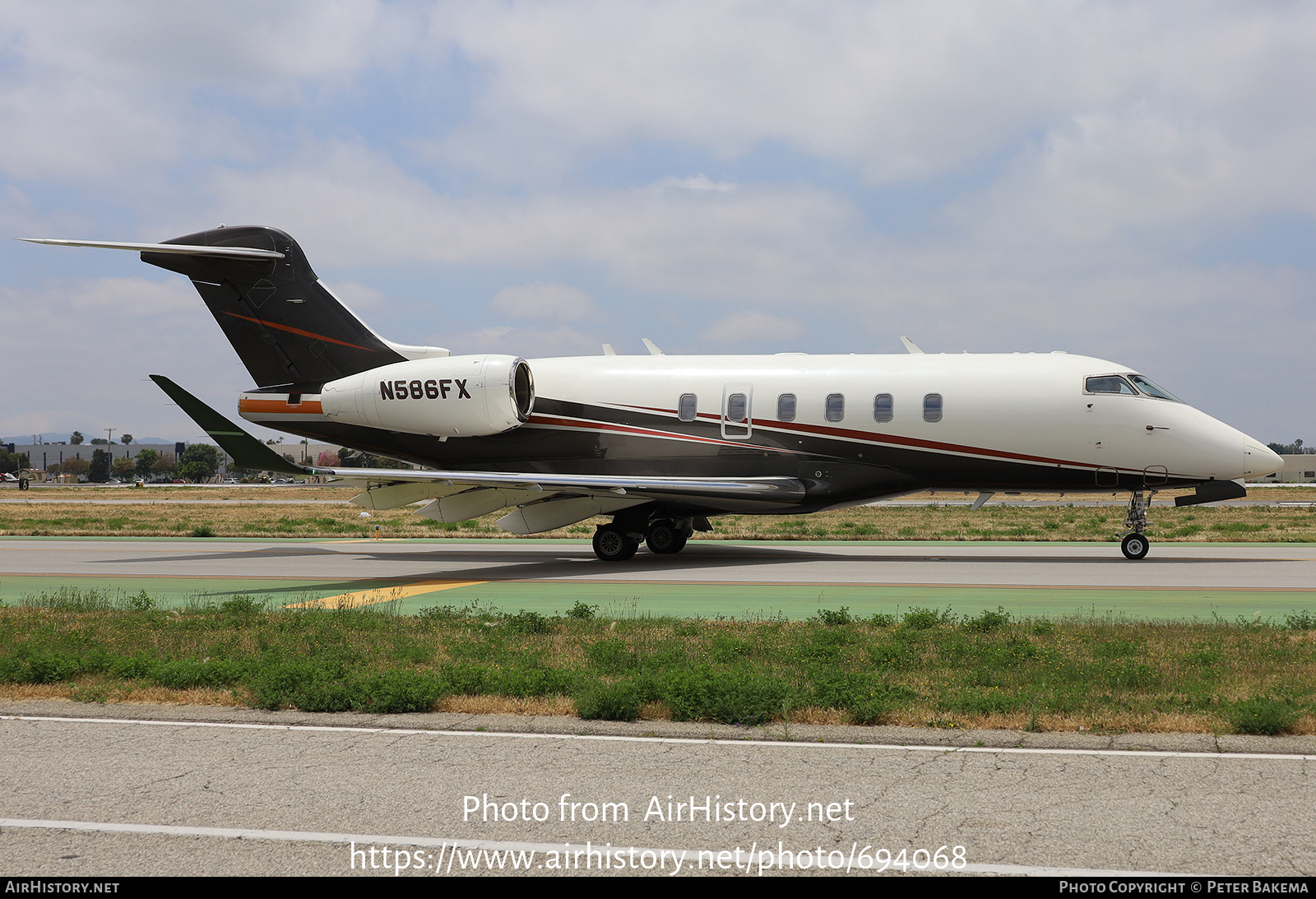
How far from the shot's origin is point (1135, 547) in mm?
19688

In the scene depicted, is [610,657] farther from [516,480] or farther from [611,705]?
[516,480]

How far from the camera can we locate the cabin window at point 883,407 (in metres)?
19.8

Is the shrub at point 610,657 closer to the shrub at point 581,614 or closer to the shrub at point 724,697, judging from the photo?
the shrub at point 724,697

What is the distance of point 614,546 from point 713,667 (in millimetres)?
12041

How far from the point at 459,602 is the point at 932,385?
33.7ft

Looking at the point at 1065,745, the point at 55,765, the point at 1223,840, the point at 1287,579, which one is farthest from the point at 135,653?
the point at 1287,579

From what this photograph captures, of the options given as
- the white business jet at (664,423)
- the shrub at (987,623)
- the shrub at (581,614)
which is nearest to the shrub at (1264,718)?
the shrub at (987,623)

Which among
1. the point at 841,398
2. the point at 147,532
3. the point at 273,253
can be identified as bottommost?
the point at 147,532

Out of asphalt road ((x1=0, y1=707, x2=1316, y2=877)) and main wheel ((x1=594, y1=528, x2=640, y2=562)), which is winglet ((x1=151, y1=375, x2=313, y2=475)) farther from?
asphalt road ((x1=0, y1=707, x2=1316, y2=877))

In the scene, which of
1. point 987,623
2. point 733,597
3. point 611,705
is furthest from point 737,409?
point 611,705

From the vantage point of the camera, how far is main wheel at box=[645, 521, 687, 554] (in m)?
21.9

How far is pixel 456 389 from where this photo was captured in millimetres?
20781

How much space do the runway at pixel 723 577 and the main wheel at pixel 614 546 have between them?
386 millimetres

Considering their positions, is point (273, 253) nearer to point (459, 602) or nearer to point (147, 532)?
point (459, 602)
